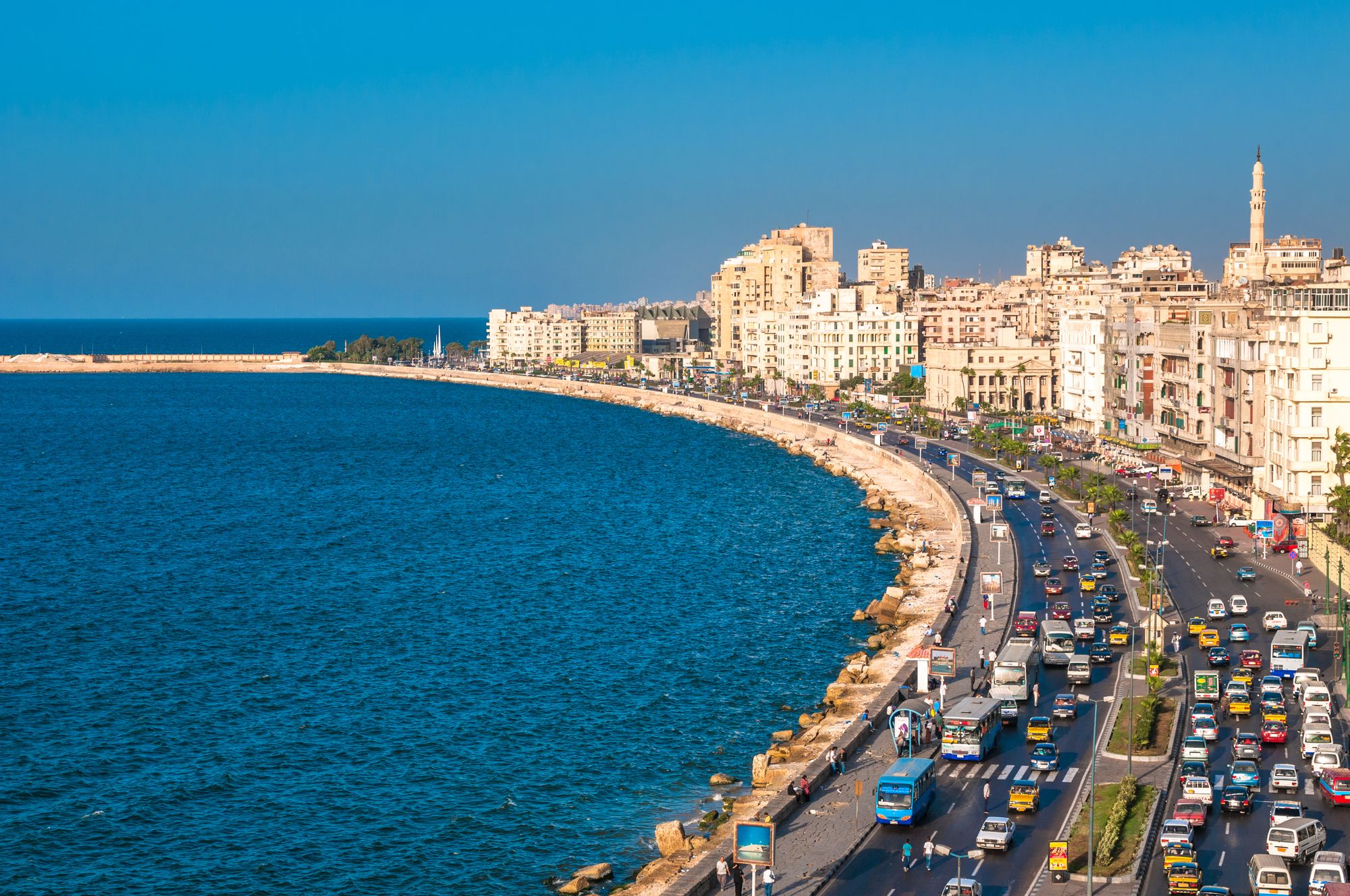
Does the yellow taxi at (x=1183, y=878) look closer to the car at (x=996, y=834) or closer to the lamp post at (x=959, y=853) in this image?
the car at (x=996, y=834)

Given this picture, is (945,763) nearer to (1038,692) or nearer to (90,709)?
(1038,692)

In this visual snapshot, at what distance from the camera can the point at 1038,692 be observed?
45.0 meters

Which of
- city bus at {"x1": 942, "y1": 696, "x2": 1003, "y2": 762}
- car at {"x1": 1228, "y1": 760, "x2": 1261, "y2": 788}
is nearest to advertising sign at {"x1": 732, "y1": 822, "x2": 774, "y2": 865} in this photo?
city bus at {"x1": 942, "y1": 696, "x2": 1003, "y2": 762}

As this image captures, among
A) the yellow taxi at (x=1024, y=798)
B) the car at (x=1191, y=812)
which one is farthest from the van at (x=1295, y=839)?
the yellow taxi at (x=1024, y=798)

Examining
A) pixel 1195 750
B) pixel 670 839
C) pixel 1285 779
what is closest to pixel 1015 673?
pixel 1195 750

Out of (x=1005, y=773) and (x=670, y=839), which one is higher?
(x=1005, y=773)

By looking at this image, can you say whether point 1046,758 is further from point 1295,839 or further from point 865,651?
point 865,651

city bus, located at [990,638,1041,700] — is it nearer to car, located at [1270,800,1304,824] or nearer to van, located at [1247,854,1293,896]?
car, located at [1270,800,1304,824]

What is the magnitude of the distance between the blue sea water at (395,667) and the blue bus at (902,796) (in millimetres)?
6429

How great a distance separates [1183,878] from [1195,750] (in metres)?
8.39

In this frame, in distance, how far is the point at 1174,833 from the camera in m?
31.5

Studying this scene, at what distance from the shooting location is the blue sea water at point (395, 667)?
38125 millimetres

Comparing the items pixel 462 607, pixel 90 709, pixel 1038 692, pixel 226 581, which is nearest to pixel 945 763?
pixel 1038 692

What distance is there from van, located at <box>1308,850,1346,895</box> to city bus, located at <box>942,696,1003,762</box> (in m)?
9.63
